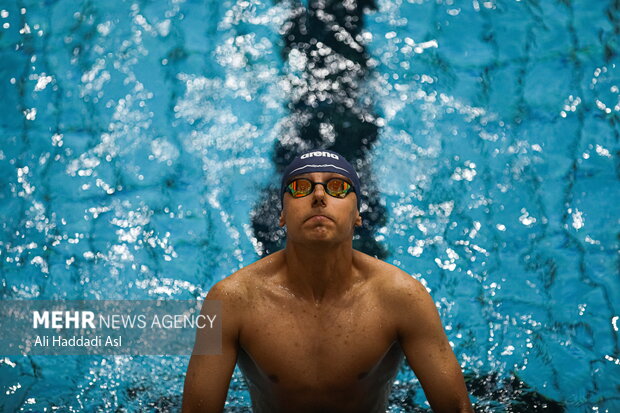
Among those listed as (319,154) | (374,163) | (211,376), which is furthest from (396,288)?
(374,163)

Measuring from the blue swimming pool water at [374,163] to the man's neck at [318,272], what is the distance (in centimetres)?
163

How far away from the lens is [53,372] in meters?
4.12

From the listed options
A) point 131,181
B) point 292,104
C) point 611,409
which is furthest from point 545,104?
point 131,181

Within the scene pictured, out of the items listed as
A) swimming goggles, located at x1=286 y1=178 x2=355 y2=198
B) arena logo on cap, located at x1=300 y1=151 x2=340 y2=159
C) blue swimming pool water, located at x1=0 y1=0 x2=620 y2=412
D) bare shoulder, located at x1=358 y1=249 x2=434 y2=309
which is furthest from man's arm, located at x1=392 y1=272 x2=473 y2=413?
blue swimming pool water, located at x1=0 y1=0 x2=620 y2=412

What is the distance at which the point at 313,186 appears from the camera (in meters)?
2.33

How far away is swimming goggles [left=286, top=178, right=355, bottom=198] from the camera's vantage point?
233 centimetres

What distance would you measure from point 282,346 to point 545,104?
3625 mm

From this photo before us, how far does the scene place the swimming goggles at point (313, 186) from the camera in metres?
2.33

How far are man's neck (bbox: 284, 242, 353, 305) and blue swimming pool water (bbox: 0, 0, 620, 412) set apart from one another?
1626 millimetres

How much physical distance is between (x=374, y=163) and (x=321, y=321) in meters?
2.87

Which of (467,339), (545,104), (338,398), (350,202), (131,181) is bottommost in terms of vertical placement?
(338,398)

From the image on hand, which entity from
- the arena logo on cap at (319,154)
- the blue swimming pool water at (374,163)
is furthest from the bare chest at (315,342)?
the blue swimming pool water at (374,163)

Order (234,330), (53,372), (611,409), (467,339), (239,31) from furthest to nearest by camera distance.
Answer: (239,31), (467,339), (53,372), (611,409), (234,330)

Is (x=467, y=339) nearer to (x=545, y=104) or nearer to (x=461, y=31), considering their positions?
(x=545, y=104)
